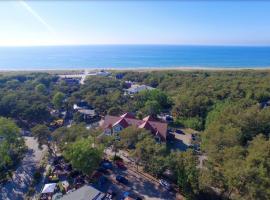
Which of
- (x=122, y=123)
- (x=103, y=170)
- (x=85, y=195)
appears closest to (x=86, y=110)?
(x=122, y=123)

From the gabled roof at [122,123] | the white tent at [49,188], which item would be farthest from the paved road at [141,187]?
the gabled roof at [122,123]

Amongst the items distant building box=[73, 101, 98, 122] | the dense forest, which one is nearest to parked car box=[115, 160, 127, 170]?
the dense forest

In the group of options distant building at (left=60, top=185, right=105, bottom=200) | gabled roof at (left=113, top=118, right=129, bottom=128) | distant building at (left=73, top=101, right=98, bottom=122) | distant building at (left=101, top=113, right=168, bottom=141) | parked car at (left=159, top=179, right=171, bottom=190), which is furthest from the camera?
distant building at (left=73, top=101, right=98, bottom=122)

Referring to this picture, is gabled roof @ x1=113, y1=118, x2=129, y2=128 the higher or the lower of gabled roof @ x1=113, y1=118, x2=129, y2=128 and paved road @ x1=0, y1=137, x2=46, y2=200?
the higher

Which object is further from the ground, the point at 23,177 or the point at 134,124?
the point at 134,124

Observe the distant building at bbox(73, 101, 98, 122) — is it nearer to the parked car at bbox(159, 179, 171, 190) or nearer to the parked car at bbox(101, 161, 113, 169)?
the parked car at bbox(101, 161, 113, 169)

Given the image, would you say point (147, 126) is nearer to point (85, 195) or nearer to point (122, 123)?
point (122, 123)

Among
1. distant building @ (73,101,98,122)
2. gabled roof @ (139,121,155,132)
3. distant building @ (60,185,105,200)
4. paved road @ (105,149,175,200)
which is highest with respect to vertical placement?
gabled roof @ (139,121,155,132)
